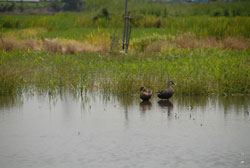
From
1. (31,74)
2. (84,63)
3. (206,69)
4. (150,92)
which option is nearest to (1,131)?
(150,92)

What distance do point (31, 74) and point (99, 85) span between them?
2.84m

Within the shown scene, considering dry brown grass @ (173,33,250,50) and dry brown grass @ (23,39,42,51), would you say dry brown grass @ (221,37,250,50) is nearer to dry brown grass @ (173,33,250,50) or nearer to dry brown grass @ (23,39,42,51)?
dry brown grass @ (173,33,250,50)

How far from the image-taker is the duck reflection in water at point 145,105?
37.0ft

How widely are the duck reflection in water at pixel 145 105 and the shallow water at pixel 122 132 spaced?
0.02 m

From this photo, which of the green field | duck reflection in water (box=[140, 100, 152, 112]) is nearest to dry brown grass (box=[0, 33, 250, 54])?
the green field

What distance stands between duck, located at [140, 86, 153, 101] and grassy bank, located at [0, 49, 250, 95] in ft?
3.00

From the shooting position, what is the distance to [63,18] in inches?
1895

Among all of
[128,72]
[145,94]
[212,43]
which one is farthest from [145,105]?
[212,43]

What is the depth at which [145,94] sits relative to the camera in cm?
1198

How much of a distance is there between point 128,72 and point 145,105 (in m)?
3.44

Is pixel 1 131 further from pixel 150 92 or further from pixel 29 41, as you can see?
pixel 29 41

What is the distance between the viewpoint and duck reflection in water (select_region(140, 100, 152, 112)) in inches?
444

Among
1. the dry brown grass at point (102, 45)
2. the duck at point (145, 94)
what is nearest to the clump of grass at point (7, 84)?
the duck at point (145, 94)

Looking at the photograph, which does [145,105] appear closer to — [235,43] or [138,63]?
[138,63]
